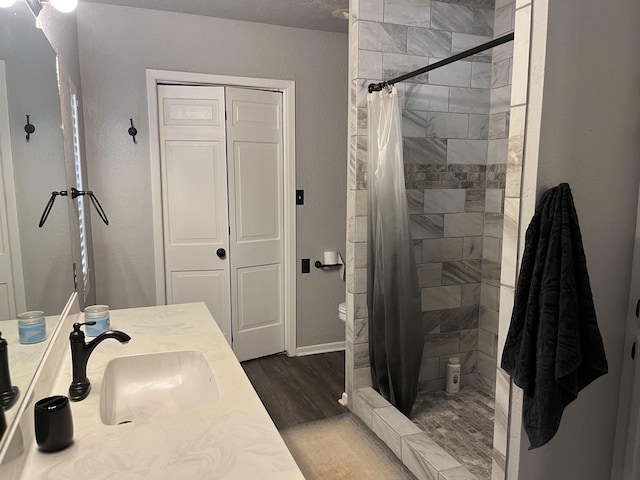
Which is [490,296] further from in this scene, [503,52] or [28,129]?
[28,129]

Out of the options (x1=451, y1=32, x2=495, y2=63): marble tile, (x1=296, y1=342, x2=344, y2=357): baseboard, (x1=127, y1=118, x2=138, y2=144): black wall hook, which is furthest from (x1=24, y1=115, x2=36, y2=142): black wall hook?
(x1=296, y1=342, x2=344, y2=357): baseboard

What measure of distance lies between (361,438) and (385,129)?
5.63 feet

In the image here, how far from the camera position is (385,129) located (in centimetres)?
262

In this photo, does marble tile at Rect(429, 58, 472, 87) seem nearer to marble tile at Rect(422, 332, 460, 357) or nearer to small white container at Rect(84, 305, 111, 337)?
marble tile at Rect(422, 332, 460, 357)

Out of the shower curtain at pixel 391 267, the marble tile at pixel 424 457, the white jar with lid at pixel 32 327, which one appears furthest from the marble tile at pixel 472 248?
the white jar with lid at pixel 32 327

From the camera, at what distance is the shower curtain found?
261 cm

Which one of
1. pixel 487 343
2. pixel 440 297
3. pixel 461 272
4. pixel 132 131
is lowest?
pixel 487 343

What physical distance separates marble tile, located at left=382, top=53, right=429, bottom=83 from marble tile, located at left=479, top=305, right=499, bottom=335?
162 centimetres

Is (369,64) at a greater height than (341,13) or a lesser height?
lesser

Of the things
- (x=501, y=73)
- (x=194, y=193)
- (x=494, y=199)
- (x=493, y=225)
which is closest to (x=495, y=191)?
(x=494, y=199)

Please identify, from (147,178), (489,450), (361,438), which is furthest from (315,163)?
(489,450)

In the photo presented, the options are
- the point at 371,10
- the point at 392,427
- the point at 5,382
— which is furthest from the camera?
the point at 371,10

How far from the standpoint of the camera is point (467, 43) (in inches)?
118

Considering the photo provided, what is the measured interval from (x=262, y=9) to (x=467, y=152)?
64.3 inches
